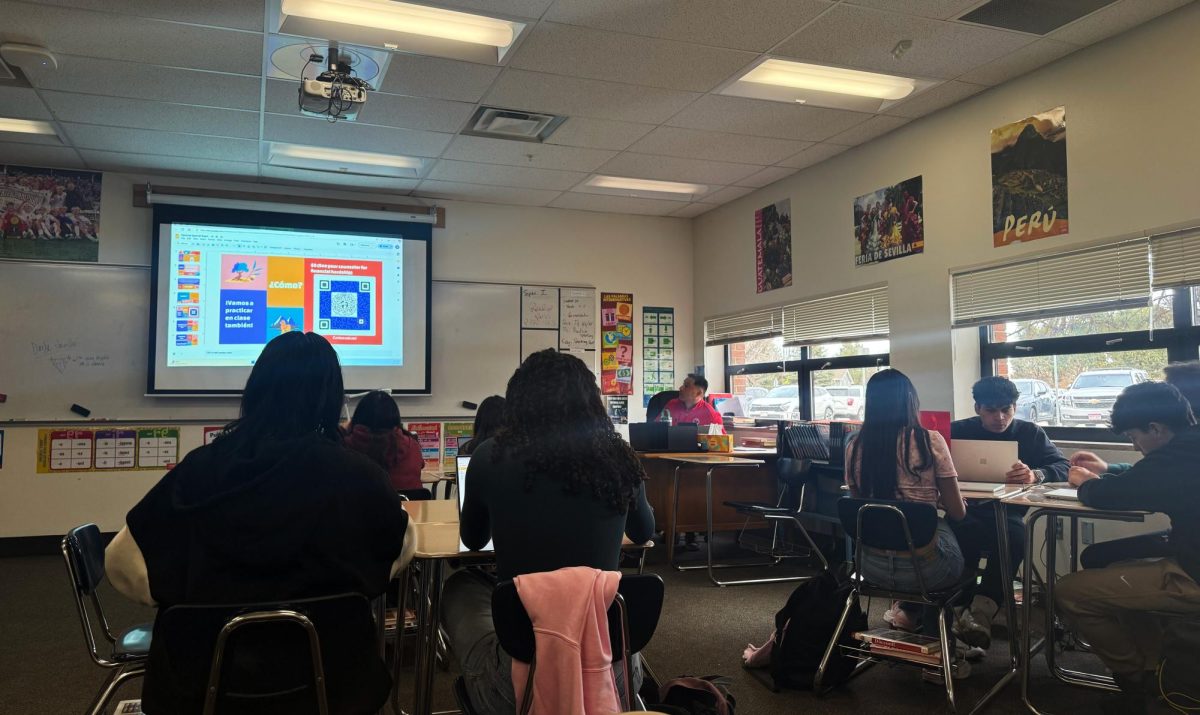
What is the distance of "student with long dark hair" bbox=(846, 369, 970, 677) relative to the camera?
2863 millimetres

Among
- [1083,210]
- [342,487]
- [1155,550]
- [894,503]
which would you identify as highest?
[1083,210]

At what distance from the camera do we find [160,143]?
16.7 ft

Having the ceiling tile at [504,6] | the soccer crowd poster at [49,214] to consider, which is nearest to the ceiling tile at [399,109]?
the ceiling tile at [504,6]

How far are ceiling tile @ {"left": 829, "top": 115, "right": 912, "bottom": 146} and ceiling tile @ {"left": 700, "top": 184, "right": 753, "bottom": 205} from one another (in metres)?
1.22

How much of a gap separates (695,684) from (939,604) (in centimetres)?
105

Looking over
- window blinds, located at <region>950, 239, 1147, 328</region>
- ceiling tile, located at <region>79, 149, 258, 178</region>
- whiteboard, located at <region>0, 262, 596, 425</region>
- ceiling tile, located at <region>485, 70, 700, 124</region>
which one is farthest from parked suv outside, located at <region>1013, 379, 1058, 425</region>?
whiteboard, located at <region>0, 262, 596, 425</region>

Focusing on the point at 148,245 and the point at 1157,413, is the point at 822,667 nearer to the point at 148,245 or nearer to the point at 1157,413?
the point at 1157,413

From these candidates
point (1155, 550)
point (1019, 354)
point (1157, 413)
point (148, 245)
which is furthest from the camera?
point (148, 245)

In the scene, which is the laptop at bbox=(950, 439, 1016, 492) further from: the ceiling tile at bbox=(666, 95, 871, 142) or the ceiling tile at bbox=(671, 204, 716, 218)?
the ceiling tile at bbox=(671, 204, 716, 218)

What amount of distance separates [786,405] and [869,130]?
7.35ft

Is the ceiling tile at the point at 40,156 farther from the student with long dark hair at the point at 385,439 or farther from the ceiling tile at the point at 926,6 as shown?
the ceiling tile at the point at 926,6

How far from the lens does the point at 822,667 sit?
2.88m

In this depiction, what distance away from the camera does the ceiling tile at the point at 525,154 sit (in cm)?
521

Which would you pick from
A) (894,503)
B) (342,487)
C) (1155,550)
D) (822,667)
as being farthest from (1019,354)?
(342,487)
